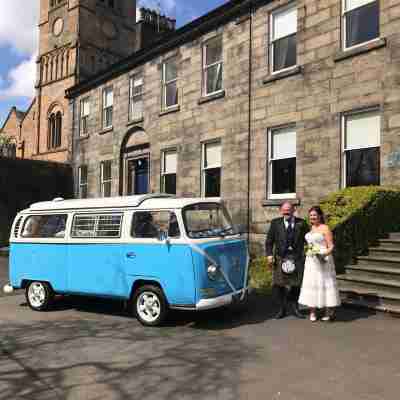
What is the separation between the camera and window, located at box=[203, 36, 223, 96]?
1590cm

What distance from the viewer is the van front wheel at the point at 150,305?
733cm

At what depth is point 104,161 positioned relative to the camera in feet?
70.8

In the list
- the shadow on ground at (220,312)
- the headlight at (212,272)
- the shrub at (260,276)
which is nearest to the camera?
the headlight at (212,272)

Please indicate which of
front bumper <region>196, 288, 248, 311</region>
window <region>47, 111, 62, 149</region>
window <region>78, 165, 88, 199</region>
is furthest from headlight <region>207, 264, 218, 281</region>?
window <region>47, 111, 62, 149</region>

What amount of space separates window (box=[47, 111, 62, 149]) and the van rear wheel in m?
27.5

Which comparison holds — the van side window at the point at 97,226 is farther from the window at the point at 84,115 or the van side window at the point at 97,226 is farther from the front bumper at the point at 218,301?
the window at the point at 84,115

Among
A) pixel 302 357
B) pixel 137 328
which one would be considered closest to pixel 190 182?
pixel 137 328

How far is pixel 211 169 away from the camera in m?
16.0

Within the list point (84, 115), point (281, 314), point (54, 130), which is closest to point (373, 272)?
point (281, 314)

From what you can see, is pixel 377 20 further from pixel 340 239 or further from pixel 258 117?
pixel 340 239

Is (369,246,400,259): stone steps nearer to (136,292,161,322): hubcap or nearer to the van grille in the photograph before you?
(136,292,161,322): hubcap

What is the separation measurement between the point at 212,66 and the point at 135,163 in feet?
20.1

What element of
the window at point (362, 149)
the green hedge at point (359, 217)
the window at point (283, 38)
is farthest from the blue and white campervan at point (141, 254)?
the window at point (283, 38)

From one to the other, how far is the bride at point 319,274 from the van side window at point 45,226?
478 centimetres
